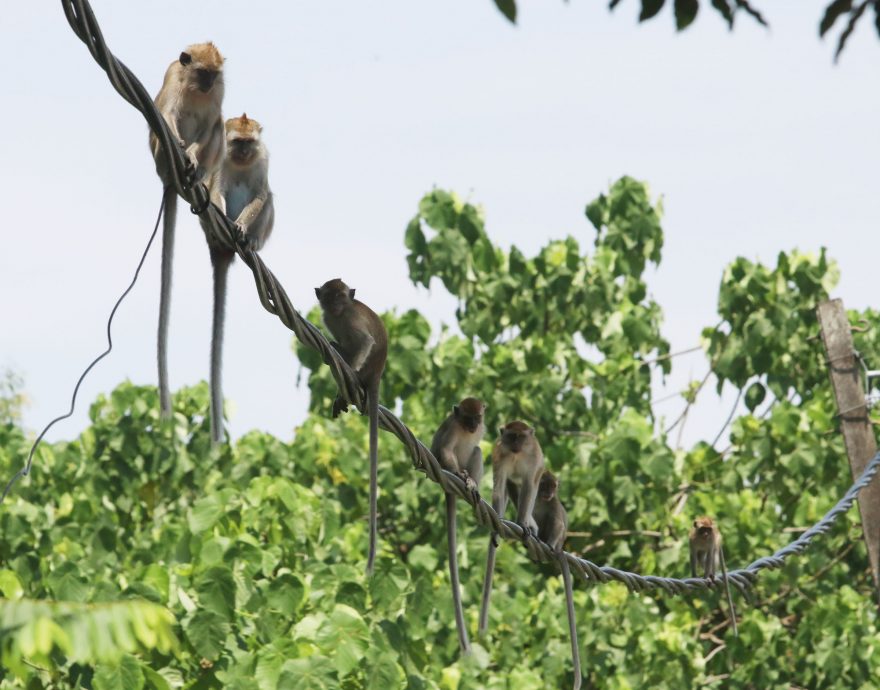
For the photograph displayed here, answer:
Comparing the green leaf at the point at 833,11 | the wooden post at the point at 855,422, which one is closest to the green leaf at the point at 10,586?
the wooden post at the point at 855,422

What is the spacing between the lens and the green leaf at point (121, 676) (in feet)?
22.8

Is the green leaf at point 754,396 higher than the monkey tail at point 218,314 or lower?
higher

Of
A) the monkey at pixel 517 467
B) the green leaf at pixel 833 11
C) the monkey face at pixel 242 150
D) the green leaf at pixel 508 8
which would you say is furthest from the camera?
the monkey at pixel 517 467

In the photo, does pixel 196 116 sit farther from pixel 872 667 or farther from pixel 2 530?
pixel 872 667

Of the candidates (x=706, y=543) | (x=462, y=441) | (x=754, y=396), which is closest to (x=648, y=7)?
(x=462, y=441)

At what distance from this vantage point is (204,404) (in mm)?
14281

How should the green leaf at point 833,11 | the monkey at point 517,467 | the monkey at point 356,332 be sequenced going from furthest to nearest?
the monkey at point 517,467, the monkey at point 356,332, the green leaf at point 833,11

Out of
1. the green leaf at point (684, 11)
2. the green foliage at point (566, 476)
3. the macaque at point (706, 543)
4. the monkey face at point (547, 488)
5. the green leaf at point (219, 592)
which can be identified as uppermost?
the green foliage at point (566, 476)

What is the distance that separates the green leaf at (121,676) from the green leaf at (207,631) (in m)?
A: 0.86

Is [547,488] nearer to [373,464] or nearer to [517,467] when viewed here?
[517,467]

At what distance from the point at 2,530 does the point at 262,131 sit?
697cm

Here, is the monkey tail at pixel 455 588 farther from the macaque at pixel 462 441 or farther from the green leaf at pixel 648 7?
the green leaf at pixel 648 7

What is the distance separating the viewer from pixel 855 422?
9.05m

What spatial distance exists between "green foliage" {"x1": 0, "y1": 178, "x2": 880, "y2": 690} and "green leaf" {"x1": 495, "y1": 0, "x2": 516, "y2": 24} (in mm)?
7577
